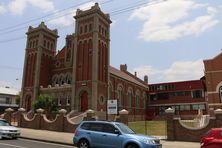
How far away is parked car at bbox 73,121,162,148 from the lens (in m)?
13.8

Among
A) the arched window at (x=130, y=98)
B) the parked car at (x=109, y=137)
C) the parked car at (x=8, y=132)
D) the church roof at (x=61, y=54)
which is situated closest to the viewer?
the parked car at (x=109, y=137)

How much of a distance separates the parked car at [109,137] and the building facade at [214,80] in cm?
2715

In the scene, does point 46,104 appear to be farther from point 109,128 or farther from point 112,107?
point 109,128

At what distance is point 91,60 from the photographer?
155 ft

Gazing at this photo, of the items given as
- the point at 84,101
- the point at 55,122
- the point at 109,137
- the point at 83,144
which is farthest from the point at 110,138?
the point at 84,101

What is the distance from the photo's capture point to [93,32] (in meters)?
47.8

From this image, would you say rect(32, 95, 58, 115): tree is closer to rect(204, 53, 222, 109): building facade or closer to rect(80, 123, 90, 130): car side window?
rect(204, 53, 222, 109): building facade

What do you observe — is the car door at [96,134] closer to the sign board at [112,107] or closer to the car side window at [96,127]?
the car side window at [96,127]

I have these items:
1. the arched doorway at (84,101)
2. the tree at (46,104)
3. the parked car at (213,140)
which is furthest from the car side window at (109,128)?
the tree at (46,104)

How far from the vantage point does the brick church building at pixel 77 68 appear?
46094mm

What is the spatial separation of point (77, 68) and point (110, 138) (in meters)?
34.5

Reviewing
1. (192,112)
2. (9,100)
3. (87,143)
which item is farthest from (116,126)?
(9,100)

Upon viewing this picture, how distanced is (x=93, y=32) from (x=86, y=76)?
7893 mm

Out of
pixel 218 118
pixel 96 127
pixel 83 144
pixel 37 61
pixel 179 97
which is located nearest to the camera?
pixel 83 144
